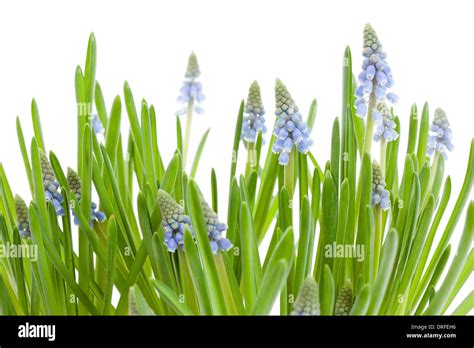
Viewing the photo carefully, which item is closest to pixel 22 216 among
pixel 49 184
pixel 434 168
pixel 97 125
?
pixel 49 184

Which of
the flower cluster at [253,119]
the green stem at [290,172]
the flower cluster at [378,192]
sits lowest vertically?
the flower cluster at [378,192]

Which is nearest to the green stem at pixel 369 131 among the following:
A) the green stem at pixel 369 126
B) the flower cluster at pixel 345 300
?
the green stem at pixel 369 126

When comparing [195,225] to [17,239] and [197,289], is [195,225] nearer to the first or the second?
[197,289]

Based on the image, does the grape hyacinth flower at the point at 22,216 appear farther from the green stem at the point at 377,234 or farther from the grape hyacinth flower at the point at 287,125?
the green stem at the point at 377,234

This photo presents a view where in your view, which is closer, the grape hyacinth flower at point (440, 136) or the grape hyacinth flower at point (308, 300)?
the grape hyacinth flower at point (308, 300)

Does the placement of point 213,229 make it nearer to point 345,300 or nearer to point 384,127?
point 345,300
